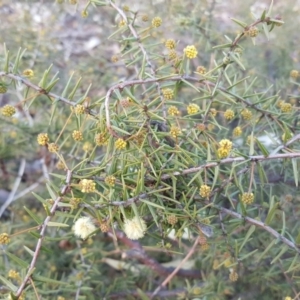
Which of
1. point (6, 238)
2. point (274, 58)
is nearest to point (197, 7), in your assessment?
point (274, 58)

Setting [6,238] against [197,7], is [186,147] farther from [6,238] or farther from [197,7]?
[197,7]

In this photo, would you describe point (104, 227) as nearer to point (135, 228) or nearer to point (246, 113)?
point (135, 228)

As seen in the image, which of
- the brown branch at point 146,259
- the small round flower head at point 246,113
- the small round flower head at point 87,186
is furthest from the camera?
the brown branch at point 146,259

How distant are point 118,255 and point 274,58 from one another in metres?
0.84

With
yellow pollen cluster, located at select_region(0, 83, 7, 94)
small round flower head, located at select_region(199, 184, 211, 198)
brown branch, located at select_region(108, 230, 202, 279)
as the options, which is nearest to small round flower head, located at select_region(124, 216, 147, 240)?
small round flower head, located at select_region(199, 184, 211, 198)

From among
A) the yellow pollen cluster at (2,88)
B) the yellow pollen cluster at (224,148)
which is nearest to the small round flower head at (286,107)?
the yellow pollen cluster at (224,148)

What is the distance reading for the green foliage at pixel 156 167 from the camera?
2.23 feet

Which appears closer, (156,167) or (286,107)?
(156,167)

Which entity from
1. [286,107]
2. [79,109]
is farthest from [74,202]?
[286,107]

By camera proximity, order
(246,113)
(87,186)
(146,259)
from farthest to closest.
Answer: (146,259)
(246,113)
(87,186)

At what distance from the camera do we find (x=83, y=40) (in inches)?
84.5

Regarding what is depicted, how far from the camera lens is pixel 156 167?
70 centimetres

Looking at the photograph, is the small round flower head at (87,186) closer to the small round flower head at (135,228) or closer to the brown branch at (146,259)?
the small round flower head at (135,228)

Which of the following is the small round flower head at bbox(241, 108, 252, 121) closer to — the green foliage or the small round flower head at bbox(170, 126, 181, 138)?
the green foliage
